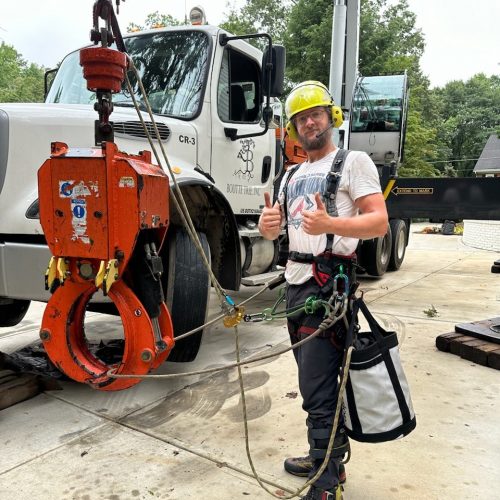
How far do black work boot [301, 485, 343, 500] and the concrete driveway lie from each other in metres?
0.23

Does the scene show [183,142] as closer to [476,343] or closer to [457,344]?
[457,344]

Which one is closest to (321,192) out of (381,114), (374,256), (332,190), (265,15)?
(332,190)

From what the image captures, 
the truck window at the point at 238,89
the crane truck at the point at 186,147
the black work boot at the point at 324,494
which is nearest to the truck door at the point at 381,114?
the crane truck at the point at 186,147

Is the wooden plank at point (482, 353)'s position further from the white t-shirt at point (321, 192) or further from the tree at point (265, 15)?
the tree at point (265, 15)

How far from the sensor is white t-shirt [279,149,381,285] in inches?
84.2

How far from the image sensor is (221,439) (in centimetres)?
295

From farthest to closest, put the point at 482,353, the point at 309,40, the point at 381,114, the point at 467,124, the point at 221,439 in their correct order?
the point at 467,124, the point at 309,40, the point at 381,114, the point at 482,353, the point at 221,439

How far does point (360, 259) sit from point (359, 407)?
20.9ft

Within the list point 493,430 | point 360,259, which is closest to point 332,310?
point 493,430

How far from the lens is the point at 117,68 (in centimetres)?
232

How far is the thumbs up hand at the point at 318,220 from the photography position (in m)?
1.96

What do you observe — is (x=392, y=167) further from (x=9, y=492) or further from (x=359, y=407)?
(x=9, y=492)

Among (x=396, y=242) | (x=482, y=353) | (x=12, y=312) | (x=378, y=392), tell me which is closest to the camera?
(x=378, y=392)

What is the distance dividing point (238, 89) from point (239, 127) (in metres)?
0.38
